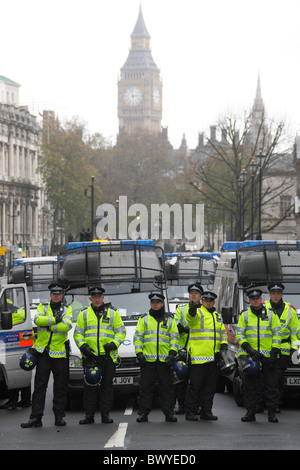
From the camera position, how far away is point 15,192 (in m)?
123

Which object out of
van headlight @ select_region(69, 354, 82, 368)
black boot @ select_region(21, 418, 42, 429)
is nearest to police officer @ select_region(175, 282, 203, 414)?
van headlight @ select_region(69, 354, 82, 368)

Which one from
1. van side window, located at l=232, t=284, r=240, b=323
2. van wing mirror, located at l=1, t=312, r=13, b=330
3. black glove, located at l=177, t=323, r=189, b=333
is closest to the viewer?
black glove, located at l=177, t=323, r=189, b=333

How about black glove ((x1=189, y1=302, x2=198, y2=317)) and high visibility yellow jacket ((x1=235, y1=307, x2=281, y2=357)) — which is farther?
high visibility yellow jacket ((x1=235, y1=307, x2=281, y2=357))

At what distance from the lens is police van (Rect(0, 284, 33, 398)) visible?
15.9 m

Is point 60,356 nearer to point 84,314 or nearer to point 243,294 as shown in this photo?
point 84,314

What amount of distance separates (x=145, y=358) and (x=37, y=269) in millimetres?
11928

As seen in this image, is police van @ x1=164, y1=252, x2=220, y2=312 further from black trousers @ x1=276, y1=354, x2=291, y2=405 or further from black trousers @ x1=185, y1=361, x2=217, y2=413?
black trousers @ x1=185, y1=361, x2=217, y2=413

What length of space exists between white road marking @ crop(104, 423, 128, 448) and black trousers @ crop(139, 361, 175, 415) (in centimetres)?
60

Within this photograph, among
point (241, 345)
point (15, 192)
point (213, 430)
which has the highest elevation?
point (15, 192)

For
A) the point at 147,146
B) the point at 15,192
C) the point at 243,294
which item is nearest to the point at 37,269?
the point at 243,294

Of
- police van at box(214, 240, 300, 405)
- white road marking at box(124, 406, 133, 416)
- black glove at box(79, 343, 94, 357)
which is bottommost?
white road marking at box(124, 406, 133, 416)

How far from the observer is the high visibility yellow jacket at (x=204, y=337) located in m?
14.8
